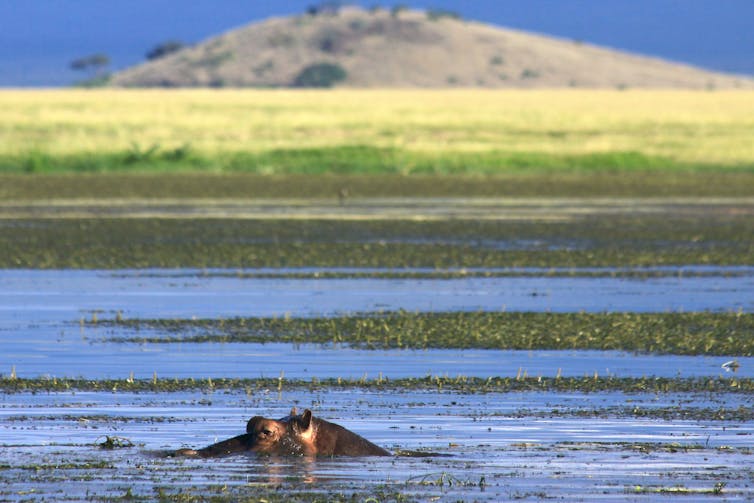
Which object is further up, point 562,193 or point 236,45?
point 236,45

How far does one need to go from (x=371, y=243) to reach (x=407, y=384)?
45.7ft

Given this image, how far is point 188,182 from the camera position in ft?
144

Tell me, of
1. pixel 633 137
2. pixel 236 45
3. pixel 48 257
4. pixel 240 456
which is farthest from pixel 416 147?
pixel 236 45

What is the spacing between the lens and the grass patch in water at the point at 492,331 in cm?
1653

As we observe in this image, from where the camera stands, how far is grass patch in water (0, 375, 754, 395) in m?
13.6

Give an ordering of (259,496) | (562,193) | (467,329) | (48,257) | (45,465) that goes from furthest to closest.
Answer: (562,193), (48,257), (467,329), (45,465), (259,496)

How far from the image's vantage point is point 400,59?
170875 millimetres

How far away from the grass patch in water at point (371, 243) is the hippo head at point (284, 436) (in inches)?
544

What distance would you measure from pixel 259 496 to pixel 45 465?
1457mm

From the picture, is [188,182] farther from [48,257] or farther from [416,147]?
[48,257]

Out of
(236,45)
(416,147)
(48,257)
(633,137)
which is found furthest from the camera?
(236,45)

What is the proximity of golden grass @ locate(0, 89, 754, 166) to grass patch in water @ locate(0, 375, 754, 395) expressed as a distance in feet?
119

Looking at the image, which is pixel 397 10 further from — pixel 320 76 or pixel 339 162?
pixel 339 162

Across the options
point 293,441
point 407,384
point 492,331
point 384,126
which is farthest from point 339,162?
point 293,441
